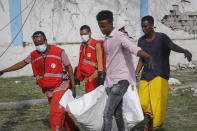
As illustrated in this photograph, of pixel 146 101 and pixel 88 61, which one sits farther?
pixel 88 61

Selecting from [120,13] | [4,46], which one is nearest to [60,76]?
[4,46]

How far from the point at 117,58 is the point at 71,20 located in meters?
8.24

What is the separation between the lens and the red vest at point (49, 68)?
371cm

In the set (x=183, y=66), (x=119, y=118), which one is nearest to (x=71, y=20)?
(x=183, y=66)

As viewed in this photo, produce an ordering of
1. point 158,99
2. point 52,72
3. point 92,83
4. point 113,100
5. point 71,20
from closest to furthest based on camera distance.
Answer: point 113,100 → point 52,72 → point 158,99 → point 92,83 → point 71,20

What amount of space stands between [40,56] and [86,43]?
1441 millimetres

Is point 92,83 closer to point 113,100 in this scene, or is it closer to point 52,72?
point 52,72

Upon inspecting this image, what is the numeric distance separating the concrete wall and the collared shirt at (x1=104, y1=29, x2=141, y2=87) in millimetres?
7732

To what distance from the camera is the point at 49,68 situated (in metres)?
3.70

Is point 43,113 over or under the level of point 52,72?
under

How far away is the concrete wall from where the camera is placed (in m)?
10.4

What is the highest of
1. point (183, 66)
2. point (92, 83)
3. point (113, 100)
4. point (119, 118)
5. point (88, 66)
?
point (88, 66)

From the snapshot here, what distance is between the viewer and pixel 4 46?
10.2 metres

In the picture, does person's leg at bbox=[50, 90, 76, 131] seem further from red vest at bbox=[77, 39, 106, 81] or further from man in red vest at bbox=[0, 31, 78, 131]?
red vest at bbox=[77, 39, 106, 81]
